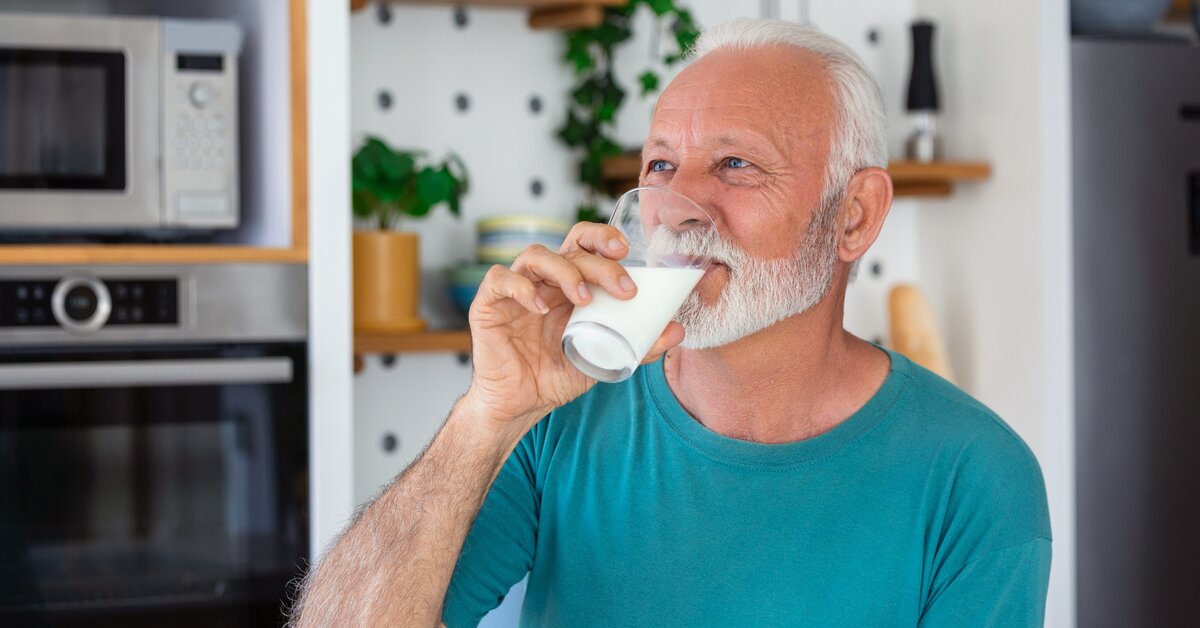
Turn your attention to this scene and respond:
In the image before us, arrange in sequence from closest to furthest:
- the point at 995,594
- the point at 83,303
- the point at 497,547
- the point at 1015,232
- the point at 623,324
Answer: the point at 623,324, the point at 995,594, the point at 497,547, the point at 83,303, the point at 1015,232

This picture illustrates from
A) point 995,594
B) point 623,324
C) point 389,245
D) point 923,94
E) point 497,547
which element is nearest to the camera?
point 623,324

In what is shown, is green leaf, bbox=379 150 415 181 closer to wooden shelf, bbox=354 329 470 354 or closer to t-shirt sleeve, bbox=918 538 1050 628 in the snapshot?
wooden shelf, bbox=354 329 470 354

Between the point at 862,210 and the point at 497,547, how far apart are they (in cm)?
54

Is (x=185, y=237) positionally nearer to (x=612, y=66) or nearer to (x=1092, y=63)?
(x=612, y=66)

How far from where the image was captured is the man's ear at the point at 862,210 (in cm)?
132

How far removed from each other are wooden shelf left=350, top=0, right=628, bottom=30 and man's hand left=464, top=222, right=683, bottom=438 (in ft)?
3.95

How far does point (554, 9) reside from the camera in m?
2.37

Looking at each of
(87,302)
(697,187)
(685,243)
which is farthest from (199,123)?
(685,243)

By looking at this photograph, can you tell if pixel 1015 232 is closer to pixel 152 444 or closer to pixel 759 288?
pixel 759 288

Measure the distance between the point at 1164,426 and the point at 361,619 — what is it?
169 cm

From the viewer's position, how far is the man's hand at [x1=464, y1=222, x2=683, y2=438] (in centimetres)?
106

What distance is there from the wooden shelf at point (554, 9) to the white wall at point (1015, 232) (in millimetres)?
755

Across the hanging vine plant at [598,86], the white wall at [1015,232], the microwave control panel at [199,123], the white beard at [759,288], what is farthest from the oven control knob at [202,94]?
the white wall at [1015,232]

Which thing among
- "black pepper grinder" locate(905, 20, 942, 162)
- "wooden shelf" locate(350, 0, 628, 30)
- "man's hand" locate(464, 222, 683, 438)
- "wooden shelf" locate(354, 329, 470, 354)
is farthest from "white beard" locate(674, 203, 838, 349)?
"black pepper grinder" locate(905, 20, 942, 162)
